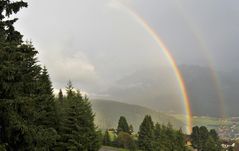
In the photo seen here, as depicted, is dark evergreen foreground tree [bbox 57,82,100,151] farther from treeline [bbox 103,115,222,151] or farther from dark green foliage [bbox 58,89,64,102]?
treeline [bbox 103,115,222,151]

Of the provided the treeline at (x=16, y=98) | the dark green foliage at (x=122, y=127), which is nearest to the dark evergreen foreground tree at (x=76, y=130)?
the treeline at (x=16, y=98)

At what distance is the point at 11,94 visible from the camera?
55.0 ft

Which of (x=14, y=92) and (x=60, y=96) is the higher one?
(x=60, y=96)

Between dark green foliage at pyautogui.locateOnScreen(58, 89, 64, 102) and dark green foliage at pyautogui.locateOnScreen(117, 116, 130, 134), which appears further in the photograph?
dark green foliage at pyautogui.locateOnScreen(117, 116, 130, 134)

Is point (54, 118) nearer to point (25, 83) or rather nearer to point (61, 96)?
point (25, 83)

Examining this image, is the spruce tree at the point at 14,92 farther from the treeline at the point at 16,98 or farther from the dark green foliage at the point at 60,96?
the dark green foliage at the point at 60,96

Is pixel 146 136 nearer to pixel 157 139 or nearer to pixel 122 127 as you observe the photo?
pixel 157 139

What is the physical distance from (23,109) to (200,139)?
14229 centimetres

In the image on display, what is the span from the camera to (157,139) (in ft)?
310

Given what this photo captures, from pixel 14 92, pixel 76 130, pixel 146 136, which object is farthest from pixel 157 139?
pixel 14 92

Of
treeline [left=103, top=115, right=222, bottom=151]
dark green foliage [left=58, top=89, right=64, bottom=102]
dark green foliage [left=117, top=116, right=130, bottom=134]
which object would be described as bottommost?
treeline [left=103, top=115, right=222, bottom=151]

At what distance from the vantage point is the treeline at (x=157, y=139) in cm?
7244

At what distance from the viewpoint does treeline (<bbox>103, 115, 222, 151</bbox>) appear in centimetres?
7244

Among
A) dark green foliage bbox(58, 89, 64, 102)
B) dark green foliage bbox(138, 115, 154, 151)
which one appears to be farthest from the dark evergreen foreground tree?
dark green foliage bbox(138, 115, 154, 151)
